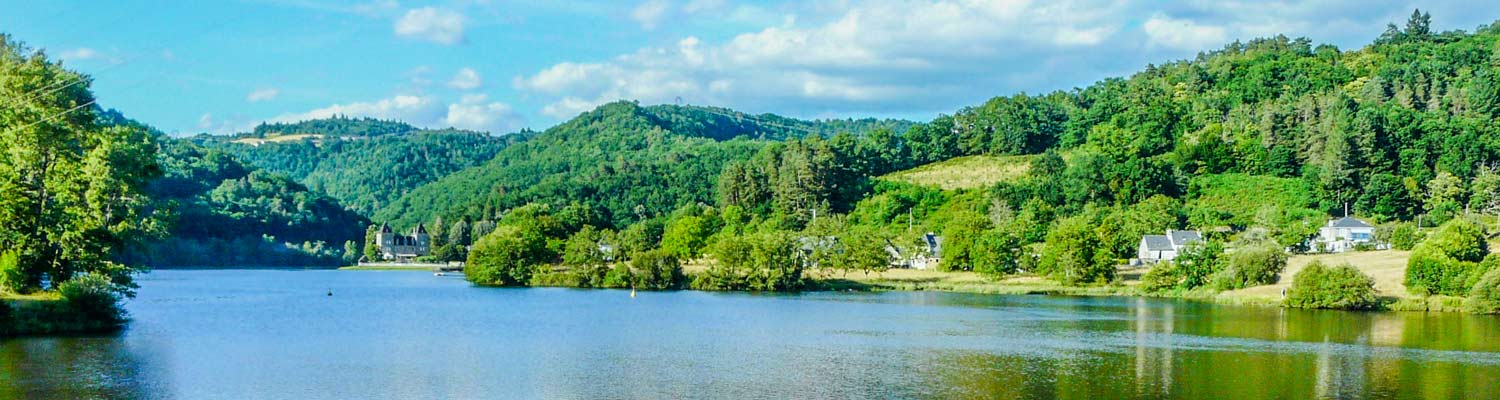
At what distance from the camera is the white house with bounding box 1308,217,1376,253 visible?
294 feet

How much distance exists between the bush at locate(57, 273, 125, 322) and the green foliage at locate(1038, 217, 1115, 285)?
56.7m

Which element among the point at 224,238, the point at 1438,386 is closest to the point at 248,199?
the point at 224,238

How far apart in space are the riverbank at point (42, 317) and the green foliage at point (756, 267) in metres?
45.5

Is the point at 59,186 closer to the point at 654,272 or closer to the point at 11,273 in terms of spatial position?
the point at 11,273

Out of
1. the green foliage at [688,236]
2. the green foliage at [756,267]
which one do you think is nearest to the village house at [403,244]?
the green foliage at [688,236]

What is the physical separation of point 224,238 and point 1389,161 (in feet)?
430

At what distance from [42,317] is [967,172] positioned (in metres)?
106

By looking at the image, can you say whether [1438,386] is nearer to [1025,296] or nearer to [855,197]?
[1025,296]

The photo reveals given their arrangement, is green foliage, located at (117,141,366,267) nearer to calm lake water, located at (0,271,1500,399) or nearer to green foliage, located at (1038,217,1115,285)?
calm lake water, located at (0,271,1500,399)

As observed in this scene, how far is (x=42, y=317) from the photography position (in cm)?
4094

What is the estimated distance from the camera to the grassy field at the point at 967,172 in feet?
420

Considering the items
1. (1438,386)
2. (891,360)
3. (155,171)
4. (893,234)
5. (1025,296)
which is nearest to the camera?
(1438,386)

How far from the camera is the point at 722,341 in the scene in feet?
144

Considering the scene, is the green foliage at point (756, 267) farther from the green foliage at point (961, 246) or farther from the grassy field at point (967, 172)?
the grassy field at point (967, 172)
